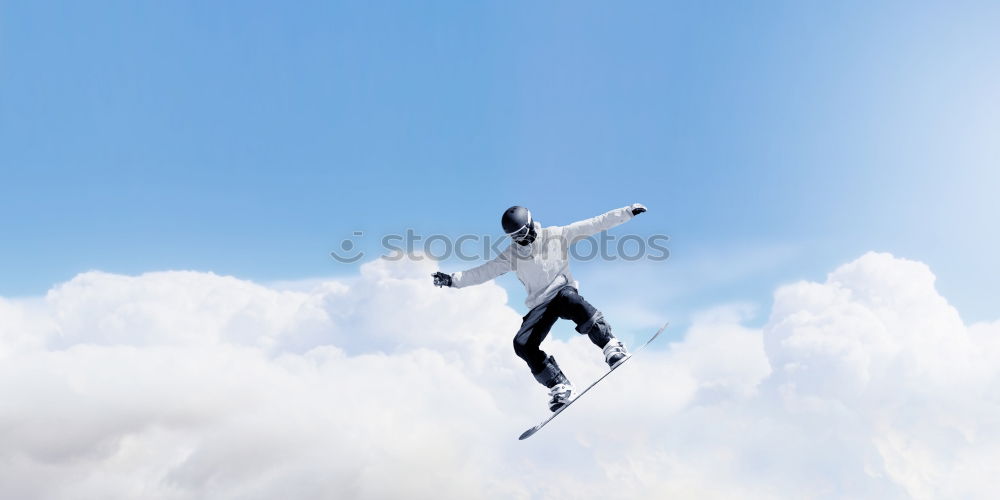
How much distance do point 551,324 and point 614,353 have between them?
1.18m

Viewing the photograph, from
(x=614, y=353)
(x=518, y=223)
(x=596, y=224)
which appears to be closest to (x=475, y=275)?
(x=518, y=223)

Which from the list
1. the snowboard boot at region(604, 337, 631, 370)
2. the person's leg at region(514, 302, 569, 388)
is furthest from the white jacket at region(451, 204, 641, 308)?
the snowboard boot at region(604, 337, 631, 370)

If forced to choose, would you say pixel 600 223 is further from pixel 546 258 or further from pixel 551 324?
pixel 551 324

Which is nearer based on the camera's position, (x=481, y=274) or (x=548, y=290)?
(x=548, y=290)

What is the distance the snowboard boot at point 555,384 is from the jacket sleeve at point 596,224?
89.5 inches

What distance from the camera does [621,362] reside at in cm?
1086

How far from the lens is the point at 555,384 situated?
11.3 metres

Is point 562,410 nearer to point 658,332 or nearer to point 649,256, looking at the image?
point 658,332

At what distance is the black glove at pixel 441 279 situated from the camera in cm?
1144

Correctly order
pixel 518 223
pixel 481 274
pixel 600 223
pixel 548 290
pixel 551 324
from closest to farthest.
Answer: pixel 518 223, pixel 600 223, pixel 548 290, pixel 551 324, pixel 481 274

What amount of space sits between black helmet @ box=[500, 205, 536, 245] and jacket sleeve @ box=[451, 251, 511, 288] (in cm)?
88

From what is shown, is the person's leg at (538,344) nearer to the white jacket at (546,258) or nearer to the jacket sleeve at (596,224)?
the white jacket at (546,258)

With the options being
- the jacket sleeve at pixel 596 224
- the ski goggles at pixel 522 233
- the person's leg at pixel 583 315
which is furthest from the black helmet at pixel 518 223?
the person's leg at pixel 583 315

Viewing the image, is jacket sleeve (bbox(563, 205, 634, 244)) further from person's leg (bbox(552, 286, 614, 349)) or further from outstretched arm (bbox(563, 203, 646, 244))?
person's leg (bbox(552, 286, 614, 349))
